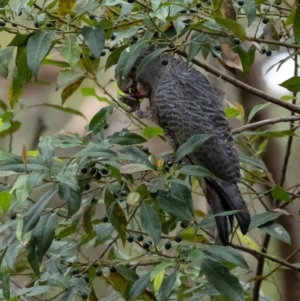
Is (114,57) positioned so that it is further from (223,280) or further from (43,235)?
(223,280)

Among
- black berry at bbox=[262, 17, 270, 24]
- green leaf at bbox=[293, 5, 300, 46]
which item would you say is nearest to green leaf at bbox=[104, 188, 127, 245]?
green leaf at bbox=[293, 5, 300, 46]

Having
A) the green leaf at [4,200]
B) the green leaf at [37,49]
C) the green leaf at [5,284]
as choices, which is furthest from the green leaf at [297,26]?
the green leaf at [5,284]

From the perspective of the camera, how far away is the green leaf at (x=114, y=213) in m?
1.56

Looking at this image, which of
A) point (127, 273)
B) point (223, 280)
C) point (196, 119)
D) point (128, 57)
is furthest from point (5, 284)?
point (196, 119)

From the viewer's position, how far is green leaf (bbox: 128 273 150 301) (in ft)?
5.42

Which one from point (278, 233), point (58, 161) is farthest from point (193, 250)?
point (58, 161)

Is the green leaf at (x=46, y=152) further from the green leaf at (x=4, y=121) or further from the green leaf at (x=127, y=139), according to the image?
the green leaf at (x=4, y=121)

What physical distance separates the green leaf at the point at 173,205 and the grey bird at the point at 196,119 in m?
0.37

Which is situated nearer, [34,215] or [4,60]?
[34,215]

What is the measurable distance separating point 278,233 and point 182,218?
1.43ft

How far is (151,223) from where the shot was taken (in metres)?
1.53

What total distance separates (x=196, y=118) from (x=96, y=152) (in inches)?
29.7

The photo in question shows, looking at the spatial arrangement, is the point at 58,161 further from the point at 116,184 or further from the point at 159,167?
the point at 159,167

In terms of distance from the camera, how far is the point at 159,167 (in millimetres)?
1600
